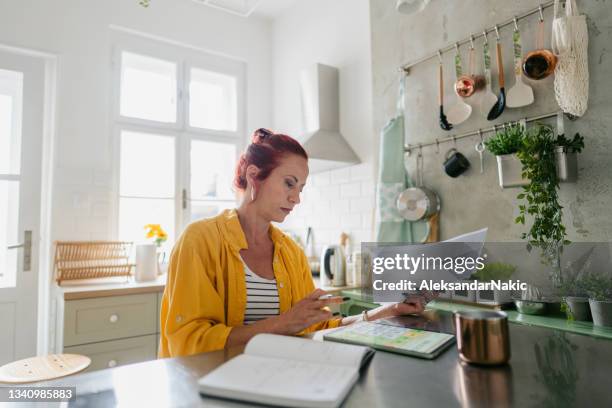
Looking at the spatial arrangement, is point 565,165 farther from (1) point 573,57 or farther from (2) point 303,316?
(2) point 303,316

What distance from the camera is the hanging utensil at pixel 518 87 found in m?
1.74

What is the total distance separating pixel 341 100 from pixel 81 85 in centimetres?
181

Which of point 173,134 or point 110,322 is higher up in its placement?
point 173,134

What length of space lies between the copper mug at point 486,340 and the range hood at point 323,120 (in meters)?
1.96

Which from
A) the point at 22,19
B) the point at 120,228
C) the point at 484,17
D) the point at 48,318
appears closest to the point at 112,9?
the point at 22,19

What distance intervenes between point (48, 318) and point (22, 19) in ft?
6.37

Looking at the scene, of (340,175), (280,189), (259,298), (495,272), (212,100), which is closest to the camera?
(259,298)

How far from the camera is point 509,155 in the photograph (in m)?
1.65

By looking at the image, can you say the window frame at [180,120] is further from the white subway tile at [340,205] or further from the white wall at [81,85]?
the white subway tile at [340,205]

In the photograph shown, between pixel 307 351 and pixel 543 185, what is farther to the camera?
pixel 543 185

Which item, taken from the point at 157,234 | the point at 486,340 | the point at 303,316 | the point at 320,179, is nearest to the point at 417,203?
the point at 320,179

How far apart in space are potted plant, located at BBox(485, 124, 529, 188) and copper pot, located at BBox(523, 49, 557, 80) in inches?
8.7

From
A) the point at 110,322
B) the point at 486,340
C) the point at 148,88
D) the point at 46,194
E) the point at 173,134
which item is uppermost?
the point at 148,88

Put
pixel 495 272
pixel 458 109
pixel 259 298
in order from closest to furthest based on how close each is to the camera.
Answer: pixel 259 298, pixel 495 272, pixel 458 109
